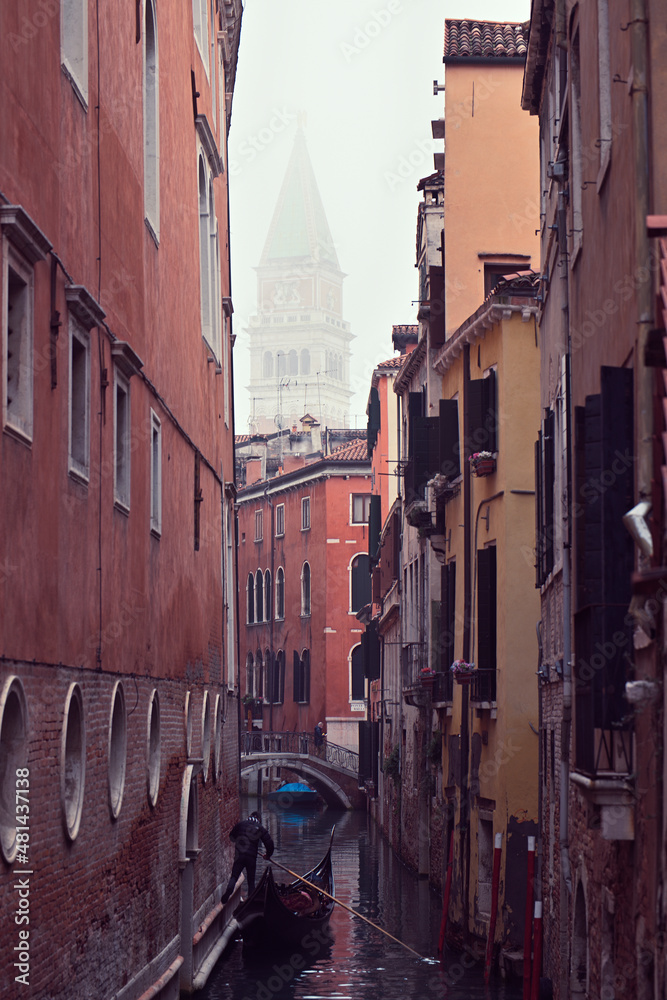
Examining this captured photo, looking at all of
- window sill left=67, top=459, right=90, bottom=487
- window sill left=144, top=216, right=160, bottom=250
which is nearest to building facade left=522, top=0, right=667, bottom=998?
window sill left=67, top=459, right=90, bottom=487

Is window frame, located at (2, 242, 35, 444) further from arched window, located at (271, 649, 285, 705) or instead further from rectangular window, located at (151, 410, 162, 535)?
arched window, located at (271, 649, 285, 705)

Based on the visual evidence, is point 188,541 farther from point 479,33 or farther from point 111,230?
point 479,33

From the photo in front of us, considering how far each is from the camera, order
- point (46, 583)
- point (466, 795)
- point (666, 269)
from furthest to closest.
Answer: point (466, 795) → point (46, 583) → point (666, 269)

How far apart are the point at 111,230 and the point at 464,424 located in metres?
8.34

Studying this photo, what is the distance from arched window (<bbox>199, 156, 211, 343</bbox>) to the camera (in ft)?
61.9

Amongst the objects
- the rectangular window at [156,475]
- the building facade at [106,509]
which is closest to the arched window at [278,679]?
the building facade at [106,509]

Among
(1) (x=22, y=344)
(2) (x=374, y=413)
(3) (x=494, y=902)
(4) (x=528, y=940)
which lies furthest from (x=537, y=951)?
(2) (x=374, y=413)

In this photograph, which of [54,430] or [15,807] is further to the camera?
[54,430]

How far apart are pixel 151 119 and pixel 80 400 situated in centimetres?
491

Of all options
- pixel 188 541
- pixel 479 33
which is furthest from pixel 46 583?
pixel 479 33

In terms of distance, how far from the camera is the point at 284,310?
465ft

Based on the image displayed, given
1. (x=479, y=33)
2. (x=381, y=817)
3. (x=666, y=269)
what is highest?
(x=479, y=33)

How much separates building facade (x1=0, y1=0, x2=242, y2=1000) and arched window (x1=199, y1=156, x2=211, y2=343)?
0.29 feet

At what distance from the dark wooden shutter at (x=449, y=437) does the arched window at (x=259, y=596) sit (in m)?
36.7
